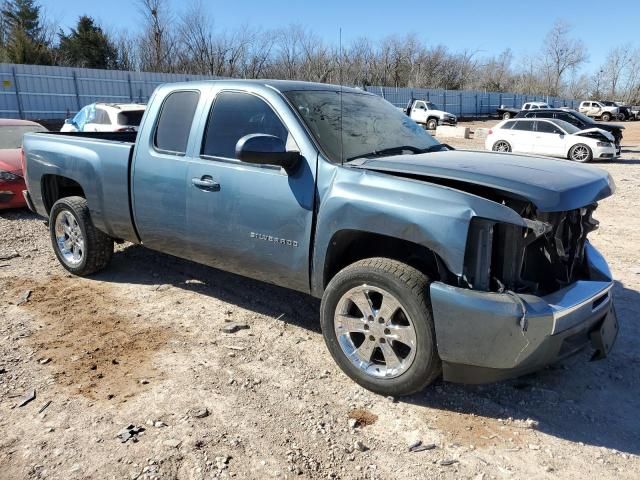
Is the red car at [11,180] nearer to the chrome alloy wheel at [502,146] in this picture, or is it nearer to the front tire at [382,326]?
the front tire at [382,326]

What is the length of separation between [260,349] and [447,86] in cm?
7299

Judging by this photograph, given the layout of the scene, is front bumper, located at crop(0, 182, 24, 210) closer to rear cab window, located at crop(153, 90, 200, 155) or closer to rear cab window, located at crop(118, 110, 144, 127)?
rear cab window, located at crop(118, 110, 144, 127)

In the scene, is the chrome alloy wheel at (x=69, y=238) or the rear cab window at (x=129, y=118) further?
the rear cab window at (x=129, y=118)

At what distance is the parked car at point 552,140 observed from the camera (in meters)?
17.8

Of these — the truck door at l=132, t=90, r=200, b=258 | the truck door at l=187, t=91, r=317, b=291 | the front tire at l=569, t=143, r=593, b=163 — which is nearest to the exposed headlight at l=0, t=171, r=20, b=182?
the truck door at l=132, t=90, r=200, b=258

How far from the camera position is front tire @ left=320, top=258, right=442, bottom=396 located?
3.11m

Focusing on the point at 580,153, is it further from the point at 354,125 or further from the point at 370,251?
the point at 370,251

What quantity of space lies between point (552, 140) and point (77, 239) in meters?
17.0

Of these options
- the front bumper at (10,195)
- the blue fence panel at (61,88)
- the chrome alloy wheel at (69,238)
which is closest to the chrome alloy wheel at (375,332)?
the chrome alloy wheel at (69,238)

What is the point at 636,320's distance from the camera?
4484 mm

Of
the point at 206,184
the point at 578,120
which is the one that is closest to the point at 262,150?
the point at 206,184

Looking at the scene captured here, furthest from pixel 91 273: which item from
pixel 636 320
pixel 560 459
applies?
pixel 636 320

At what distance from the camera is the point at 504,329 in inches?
111

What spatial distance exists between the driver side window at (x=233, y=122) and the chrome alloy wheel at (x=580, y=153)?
54.5 feet
